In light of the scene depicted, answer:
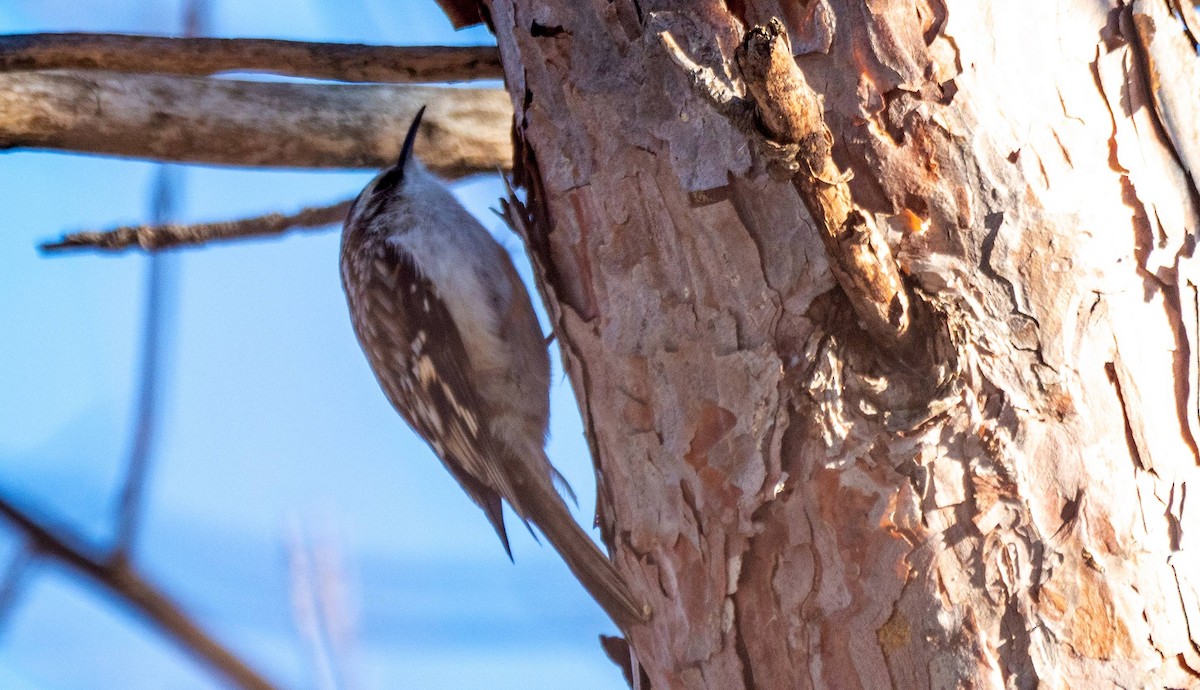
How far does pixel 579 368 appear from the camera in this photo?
1.86 m

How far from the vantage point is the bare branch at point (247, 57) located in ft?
7.44

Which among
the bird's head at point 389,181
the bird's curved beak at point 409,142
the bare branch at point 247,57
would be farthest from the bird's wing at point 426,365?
the bare branch at point 247,57

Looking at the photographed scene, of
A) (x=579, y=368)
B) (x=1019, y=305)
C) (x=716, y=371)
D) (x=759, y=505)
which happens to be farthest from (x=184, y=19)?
(x=1019, y=305)

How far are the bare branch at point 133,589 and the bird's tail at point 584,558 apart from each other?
0.78 meters

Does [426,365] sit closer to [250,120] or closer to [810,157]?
[250,120]

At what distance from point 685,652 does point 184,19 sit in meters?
1.93

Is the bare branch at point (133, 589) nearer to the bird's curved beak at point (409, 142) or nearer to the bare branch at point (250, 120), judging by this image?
the bare branch at point (250, 120)

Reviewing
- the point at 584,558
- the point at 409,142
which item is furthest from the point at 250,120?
the point at 584,558

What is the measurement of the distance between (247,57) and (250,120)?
0.97 feet

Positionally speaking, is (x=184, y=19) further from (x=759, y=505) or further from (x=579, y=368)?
(x=759, y=505)

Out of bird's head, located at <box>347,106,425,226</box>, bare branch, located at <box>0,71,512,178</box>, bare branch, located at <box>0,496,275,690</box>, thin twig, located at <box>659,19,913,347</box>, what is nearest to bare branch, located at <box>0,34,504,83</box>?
bare branch, located at <box>0,71,512,178</box>

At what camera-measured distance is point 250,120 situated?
104 inches

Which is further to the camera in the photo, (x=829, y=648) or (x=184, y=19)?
(x=184, y=19)

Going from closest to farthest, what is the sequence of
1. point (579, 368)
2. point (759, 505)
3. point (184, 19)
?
point (759, 505), point (579, 368), point (184, 19)
